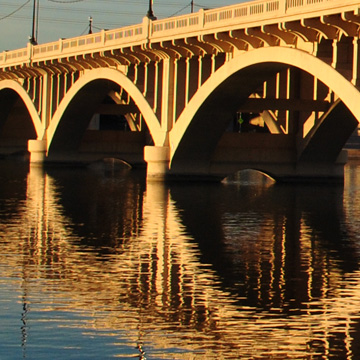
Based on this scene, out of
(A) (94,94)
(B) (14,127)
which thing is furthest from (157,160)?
(B) (14,127)

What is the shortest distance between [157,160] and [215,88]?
8221 millimetres

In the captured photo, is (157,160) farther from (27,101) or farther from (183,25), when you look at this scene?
(27,101)

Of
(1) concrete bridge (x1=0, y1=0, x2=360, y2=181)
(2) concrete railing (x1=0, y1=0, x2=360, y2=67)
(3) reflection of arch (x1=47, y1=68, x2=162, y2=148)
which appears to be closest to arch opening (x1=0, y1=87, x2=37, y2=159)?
(2) concrete railing (x1=0, y1=0, x2=360, y2=67)

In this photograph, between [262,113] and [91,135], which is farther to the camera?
[91,135]

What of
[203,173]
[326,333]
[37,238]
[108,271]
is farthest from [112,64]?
[326,333]

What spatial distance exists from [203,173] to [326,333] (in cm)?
4259

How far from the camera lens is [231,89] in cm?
5522

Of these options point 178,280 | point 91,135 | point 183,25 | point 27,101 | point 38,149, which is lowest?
point 178,280

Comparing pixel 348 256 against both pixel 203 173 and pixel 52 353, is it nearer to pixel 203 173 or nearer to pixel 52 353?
pixel 52 353

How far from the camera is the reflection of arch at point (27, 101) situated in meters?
82.9

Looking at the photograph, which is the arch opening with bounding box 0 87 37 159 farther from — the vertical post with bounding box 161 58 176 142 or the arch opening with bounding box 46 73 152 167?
the vertical post with bounding box 161 58 176 142

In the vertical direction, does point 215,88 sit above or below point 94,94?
below

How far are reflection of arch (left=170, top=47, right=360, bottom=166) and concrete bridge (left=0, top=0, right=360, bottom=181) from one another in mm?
59

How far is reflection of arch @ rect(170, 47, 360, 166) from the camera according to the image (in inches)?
1658
